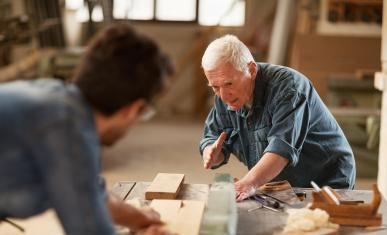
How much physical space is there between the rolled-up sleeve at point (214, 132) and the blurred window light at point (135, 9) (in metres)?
6.85

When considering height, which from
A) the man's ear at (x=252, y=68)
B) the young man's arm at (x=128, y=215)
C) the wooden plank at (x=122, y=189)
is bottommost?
the wooden plank at (x=122, y=189)

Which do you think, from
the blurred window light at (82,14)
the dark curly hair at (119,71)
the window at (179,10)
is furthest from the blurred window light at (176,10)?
the dark curly hair at (119,71)

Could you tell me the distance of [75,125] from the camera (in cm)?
137

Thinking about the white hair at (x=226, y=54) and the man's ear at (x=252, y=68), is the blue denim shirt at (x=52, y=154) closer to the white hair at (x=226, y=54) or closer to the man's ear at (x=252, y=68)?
the white hair at (x=226, y=54)

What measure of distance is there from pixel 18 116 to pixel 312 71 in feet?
20.6

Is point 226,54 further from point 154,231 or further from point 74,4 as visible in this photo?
point 74,4

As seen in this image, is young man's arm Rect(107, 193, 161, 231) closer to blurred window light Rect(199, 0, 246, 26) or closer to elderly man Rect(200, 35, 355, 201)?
elderly man Rect(200, 35, 355, 201)

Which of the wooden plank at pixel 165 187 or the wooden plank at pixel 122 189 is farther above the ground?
the wooden plank at pixel 165 187

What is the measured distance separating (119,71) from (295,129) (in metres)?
1.24

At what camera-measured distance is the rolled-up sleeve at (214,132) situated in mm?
2830

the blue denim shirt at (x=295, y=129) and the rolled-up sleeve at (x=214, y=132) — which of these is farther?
the rolled-up sleeve at (x=214, y=132)

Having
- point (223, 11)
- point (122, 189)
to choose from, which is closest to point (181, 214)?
point (122, 189)

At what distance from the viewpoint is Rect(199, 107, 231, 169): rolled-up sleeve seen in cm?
283

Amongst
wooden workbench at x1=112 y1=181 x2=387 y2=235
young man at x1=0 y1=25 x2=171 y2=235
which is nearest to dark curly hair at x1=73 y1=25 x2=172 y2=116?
young man at x1=0 y1=25 x2=171 y2=235
